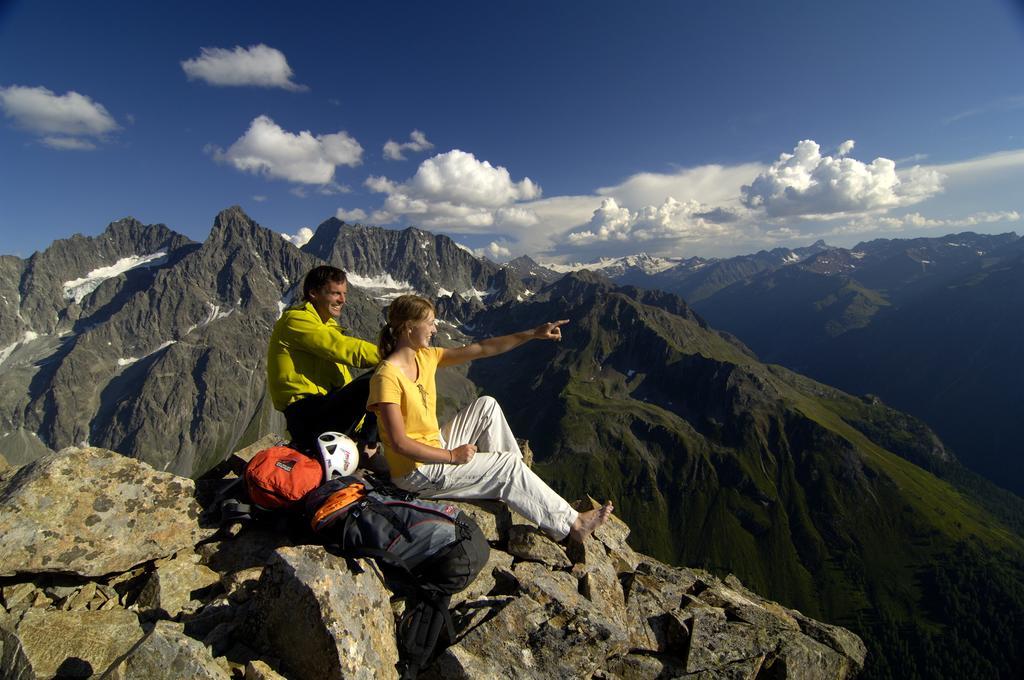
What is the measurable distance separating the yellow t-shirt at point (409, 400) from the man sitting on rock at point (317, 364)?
95 centimetres

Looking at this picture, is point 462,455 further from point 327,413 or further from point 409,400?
point 327,413

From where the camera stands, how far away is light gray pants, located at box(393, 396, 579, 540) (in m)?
9.66

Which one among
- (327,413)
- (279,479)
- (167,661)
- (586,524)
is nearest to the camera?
(167,661)

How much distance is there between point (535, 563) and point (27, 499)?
375 inches

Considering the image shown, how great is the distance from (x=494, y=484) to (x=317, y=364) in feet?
16.3

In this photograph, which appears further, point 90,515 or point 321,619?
point 90,515

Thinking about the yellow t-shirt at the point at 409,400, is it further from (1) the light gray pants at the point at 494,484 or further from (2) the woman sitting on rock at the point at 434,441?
(1) the light gray pants at the point at 494,484

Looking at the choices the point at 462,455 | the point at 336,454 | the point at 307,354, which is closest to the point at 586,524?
the point at 462,455

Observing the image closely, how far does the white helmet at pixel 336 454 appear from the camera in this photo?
29.0 feet

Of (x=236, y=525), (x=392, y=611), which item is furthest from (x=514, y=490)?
(x=236, y=525)

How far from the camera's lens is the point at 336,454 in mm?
8992

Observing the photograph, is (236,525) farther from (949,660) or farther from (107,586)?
(949,660)

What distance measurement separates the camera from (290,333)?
10266 mm

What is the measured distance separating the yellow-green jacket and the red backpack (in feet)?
5.39
